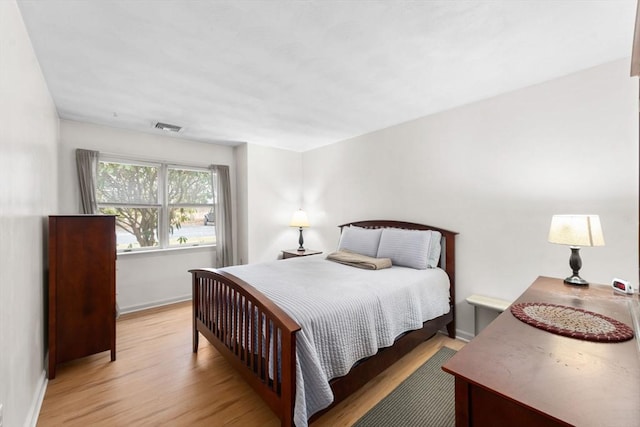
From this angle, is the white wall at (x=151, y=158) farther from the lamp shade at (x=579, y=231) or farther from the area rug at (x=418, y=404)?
the lamp shade at (x=579, y=231)

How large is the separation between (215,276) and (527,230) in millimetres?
2741

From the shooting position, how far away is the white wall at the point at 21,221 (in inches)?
51.4

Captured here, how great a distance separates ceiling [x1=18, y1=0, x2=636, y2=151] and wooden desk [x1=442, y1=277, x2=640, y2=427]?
5.62ft

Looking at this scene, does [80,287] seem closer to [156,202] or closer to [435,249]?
[156,202]

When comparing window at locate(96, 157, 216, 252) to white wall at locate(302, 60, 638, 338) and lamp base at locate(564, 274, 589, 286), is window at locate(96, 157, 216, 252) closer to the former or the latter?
white wall at locate(302, 60, 638, 338)

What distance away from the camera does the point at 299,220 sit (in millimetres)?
4582

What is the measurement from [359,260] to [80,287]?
8.24ft

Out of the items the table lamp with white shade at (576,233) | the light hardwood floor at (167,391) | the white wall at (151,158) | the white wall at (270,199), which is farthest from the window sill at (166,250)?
the table lamp with white shade at (576,233)

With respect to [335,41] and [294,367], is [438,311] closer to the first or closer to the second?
[294,367]

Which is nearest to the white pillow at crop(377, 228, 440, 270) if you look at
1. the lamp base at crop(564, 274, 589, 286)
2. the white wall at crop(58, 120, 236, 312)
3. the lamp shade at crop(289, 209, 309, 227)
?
the lamp base at crop(564, 274, 589, 286)

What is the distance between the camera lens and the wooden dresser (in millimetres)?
2250

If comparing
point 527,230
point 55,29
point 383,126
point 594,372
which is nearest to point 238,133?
point 383,126

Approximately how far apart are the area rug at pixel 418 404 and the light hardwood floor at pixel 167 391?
0.07 m

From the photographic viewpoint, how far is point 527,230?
2477mm
